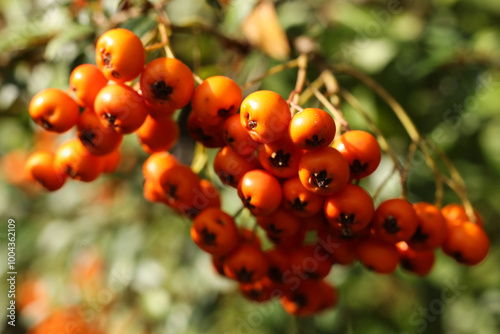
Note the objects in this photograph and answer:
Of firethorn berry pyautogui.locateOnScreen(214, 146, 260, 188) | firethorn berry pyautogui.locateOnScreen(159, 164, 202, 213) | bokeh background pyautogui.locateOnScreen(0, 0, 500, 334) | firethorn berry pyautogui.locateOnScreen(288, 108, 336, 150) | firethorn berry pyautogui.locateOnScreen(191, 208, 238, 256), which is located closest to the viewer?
firethorn berry pyautogui.locateOnScreen(288, 108, 336, 150)

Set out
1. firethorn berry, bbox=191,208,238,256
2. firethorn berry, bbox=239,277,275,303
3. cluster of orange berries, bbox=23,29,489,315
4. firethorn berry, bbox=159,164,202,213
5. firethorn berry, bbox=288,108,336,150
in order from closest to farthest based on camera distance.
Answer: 1. firethorn berry, bbox=288,108,336,150
2. cluster of orange berries, bbox=23,29,489,315
3. firethorn berry, bbox=191,208,238,256
4. firethorn berry, bbox=159,164,202,213
5. firethorn berry, bbox=239,277,275,303

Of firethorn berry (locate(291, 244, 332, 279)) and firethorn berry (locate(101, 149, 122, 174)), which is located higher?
firethorn berry (locate(101, 149, 122, 174))

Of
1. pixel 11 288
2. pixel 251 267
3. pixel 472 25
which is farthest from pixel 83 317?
pixel 472 25

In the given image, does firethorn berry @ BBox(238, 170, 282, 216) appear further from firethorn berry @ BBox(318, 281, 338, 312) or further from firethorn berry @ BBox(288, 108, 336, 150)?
firethorn berry @ BBox(318, 281, 338, 312)

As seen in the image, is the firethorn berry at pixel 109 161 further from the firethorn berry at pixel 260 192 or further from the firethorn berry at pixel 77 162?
the firethorn berry at pixel 260 192

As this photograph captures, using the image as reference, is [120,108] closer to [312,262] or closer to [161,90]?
[161,90]

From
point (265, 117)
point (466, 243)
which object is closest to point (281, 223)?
point (265, 117)

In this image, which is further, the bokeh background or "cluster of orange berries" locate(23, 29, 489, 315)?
the bokeh background

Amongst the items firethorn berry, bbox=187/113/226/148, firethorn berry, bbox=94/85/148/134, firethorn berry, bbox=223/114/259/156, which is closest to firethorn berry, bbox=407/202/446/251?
firethorn berry, bbox=223/114/259/156
